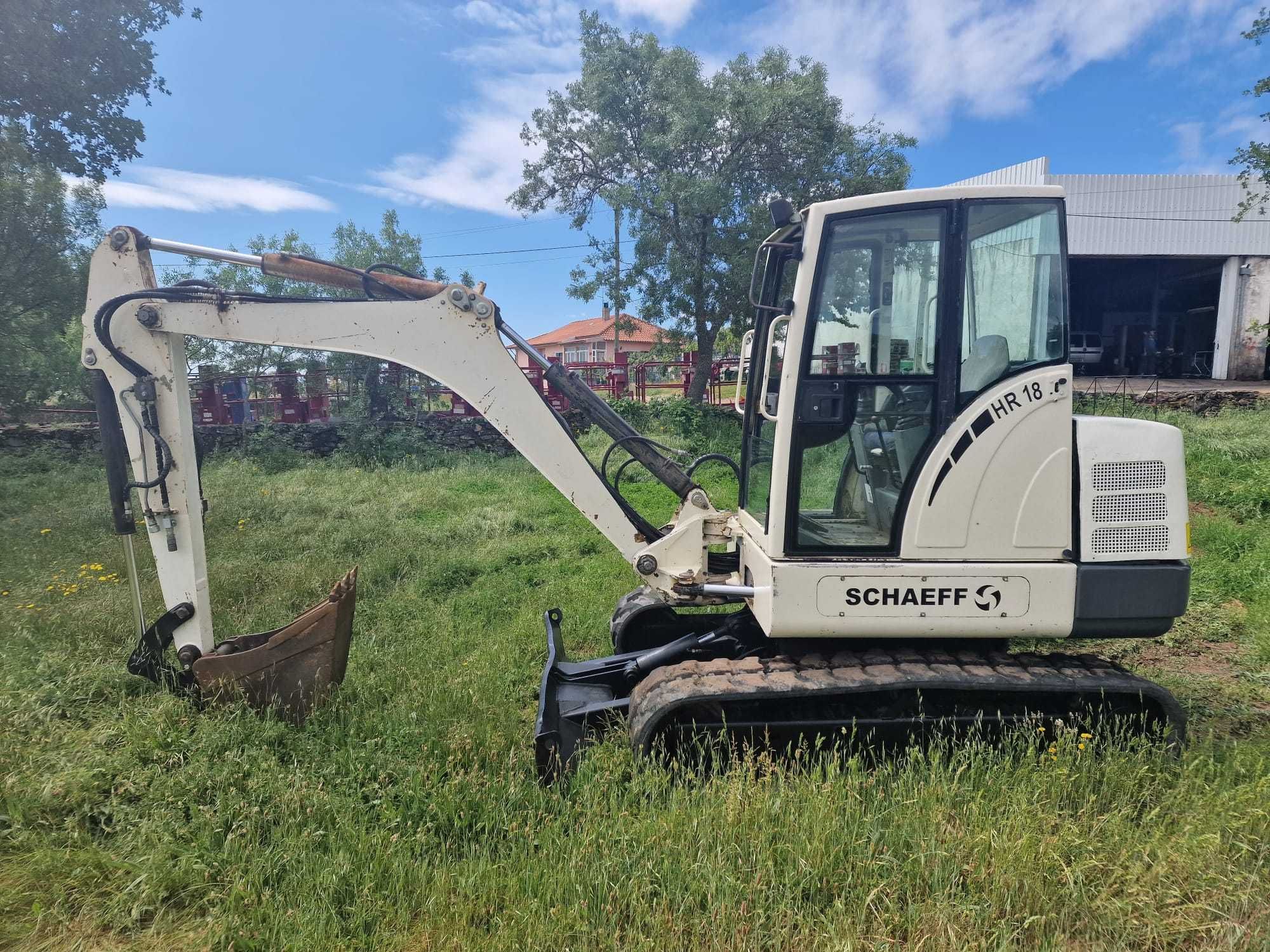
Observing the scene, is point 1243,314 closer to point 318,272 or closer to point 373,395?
point 373,395

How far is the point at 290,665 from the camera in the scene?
3.88 meters

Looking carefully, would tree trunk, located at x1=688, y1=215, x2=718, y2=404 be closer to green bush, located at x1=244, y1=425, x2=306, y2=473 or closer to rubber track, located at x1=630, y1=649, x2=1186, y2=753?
green bush, located at x1=244, y1=425, x2=306, y2=473

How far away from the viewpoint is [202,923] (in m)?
2.52

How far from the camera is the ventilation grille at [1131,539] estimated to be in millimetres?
3186

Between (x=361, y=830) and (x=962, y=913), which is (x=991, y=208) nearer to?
(x=962, y=913)

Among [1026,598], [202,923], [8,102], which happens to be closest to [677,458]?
[1026,598]

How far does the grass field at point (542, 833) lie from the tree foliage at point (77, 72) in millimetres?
10076

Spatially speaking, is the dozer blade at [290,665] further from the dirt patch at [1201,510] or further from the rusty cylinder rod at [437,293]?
the dirt patch at [1201,510]

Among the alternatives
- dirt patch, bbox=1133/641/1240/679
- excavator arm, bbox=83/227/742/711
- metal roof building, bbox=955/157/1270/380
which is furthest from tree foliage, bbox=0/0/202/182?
metal roof building, bbox=955/157/1270/380

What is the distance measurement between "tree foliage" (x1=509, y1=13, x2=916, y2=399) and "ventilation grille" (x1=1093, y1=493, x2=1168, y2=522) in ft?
44.0

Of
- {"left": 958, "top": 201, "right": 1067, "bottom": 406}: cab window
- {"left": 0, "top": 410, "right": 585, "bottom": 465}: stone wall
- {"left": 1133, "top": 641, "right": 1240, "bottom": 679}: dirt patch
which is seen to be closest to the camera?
{"left": 958, "top": 201, "right": 1067, "bottom": 406}: cab window

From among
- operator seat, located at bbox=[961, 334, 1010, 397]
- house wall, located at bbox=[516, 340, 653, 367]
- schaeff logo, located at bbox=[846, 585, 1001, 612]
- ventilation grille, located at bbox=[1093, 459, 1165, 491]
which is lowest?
schaeff logo, located at bbox=[846, 585, 1001, 612]

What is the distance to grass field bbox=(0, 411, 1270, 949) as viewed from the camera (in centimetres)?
237

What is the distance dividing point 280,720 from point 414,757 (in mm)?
838
